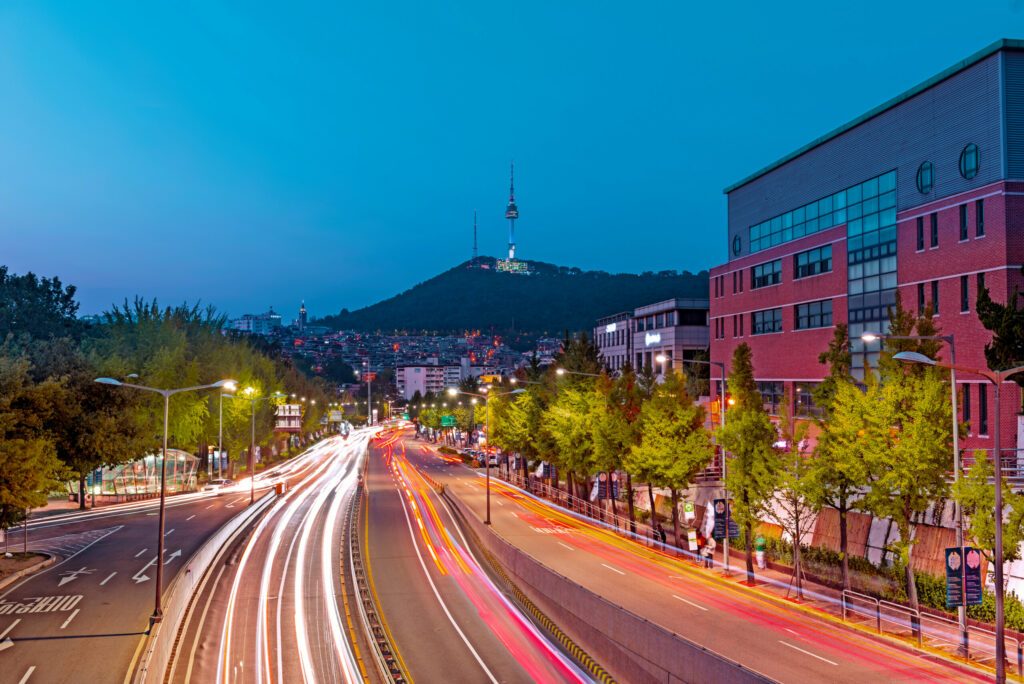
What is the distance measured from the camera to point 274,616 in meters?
35.4

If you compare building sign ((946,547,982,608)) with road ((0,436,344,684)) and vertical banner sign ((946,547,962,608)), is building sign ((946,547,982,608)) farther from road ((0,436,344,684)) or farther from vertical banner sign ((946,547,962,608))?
road ((0,436,344,684))

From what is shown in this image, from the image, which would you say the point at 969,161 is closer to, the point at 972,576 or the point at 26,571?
the point at 972,576

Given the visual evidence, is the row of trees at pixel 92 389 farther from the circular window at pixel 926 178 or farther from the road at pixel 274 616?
the circular window at pixel 926 178

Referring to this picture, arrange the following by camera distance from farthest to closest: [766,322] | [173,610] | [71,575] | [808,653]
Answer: [766,322] < [71,575] < [173,610] < [808,653]

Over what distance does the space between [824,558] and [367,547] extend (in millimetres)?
27375

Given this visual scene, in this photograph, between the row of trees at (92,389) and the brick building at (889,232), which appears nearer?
the row of trees at (92,389)

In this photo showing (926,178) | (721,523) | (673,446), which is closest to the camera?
(721,523)

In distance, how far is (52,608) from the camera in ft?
113

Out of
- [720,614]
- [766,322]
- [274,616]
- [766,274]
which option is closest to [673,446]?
[720,614]

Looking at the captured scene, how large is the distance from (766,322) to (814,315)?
696 centimetres

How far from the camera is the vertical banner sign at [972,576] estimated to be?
24.7 metres

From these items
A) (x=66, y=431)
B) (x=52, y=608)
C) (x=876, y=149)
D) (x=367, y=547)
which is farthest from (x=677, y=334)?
(x=52, y=608)

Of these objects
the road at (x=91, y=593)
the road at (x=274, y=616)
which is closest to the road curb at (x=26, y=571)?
the road at (x=91, y=593)

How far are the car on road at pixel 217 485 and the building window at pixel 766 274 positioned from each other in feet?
182
